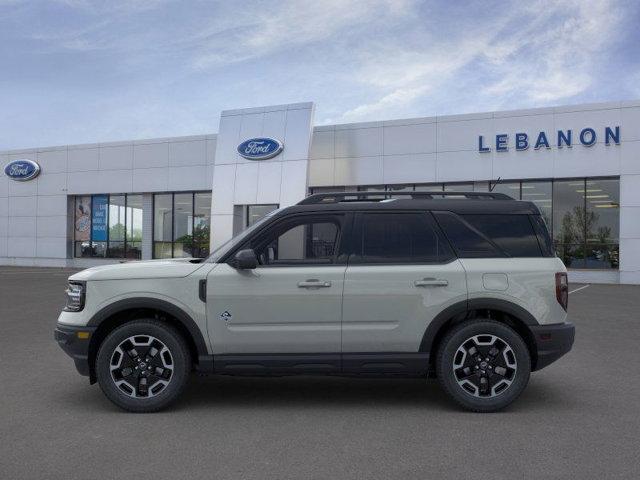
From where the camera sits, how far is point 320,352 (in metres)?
5.20

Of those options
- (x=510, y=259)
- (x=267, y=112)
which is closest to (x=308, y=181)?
(x=267, y=112)

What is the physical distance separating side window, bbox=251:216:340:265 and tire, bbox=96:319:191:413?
1035mm

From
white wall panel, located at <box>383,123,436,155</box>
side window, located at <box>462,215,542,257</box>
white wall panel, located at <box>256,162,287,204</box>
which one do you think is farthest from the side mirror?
white wall panel, located at <box>383,123,436,155</box>

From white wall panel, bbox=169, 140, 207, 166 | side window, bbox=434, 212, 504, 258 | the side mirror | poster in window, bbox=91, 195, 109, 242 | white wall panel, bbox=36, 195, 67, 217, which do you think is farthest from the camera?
white wall panel, bbox=36, 195, 67, 217

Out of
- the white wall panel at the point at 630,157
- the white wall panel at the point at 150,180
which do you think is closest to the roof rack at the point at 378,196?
the white wall panel at the point at 630,157

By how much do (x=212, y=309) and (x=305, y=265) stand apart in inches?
33.9

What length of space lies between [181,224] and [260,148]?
6.75m

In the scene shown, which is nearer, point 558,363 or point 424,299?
→ point 424,299

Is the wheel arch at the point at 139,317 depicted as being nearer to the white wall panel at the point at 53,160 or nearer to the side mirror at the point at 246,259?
the side mirror at the point at 246,259

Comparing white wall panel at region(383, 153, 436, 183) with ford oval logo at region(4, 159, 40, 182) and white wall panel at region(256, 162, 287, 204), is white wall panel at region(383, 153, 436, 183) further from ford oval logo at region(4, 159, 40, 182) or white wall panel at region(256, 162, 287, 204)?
ford oval logo at region(4, 159, 40, 182)

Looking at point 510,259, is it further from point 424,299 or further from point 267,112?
point 267,112

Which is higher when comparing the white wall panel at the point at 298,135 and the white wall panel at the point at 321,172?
the white wall panel at the point at 298,135

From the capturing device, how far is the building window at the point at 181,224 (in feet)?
96.0

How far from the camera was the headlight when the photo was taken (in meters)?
5.30
